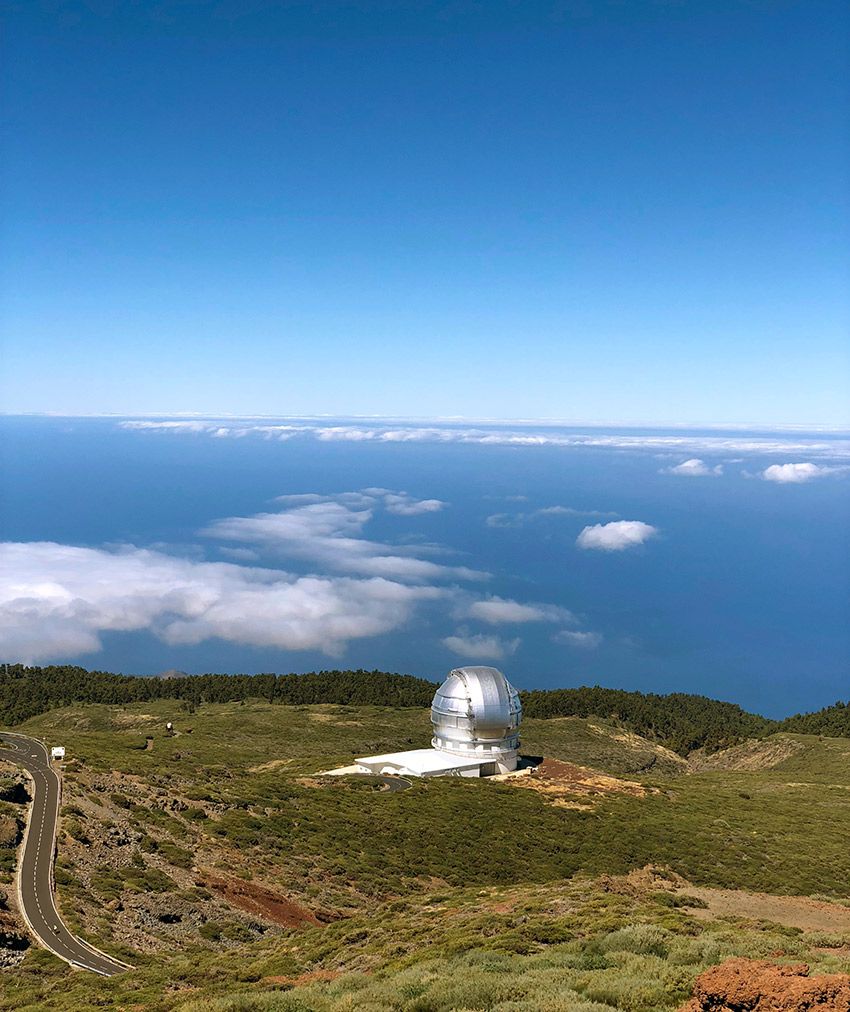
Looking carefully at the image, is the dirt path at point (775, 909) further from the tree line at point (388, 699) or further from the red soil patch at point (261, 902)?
the tree line at point (388, 699)

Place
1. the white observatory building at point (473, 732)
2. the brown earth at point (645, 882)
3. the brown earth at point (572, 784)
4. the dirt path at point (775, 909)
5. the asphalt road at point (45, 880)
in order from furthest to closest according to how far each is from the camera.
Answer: the white observatory building at point (473, 732), the brown earth at point (572, 784), the brown earth at point (645, 882), the dirt path at point (775, 909), the asphalt road at point (45, 880)

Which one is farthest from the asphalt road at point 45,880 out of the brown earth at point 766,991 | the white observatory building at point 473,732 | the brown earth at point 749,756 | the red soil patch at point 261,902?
the brown earth at point 749,756

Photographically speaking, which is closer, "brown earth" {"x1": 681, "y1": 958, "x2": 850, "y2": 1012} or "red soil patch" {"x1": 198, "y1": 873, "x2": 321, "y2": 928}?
"brown earth" {"x1": 681, "y1": 958, "x2": 850, "y2": 1012}

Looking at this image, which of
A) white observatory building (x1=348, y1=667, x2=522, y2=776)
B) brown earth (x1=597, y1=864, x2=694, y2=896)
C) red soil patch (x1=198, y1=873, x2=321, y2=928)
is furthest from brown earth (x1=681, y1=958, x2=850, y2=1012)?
white observatory building (x1=348, y1=667, x2=522, y2=776)

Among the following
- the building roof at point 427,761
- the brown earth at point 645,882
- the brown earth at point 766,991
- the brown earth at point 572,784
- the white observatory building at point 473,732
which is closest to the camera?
the brown earth at point 766,991

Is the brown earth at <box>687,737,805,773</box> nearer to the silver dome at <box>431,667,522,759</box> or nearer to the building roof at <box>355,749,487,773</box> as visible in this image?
the silver dome at <box>431,667,522,759</box>

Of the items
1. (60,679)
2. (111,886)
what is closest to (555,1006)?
(111,886)

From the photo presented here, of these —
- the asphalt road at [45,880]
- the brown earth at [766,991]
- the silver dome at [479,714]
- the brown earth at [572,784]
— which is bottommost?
the brown earth at [572,784]

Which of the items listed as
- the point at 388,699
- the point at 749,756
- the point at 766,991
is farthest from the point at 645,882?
the point at 388,699

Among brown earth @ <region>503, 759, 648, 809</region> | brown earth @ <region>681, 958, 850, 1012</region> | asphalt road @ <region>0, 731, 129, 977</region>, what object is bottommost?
brown earth @ <region>503, 759, 648, 809</region>
